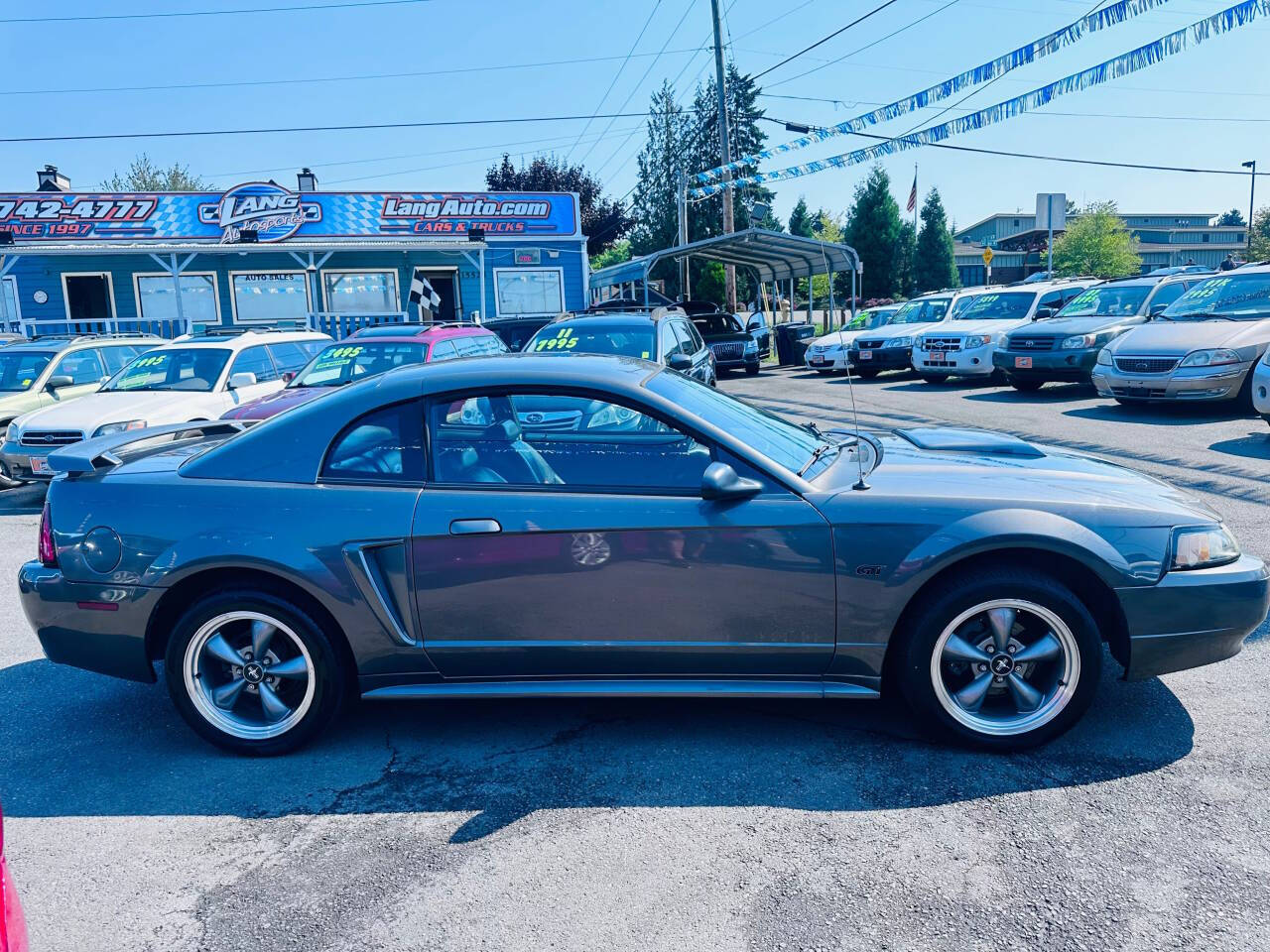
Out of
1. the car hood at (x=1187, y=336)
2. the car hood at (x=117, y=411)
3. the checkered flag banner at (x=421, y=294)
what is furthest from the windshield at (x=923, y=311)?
the car hood at (x=117, y=411)

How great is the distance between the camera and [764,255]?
83.8ft

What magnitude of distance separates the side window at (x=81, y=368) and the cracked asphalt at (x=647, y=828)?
27.1ft

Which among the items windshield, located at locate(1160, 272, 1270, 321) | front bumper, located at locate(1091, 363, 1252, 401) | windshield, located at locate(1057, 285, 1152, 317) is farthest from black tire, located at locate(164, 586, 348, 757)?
windshield, located at locate(1057, 285, 1152, 317)

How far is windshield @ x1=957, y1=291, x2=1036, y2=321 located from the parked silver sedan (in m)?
5.17

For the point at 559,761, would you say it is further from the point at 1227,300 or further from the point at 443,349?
the point at 1227,300

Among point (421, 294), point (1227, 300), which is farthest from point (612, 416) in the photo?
point (421, 294)

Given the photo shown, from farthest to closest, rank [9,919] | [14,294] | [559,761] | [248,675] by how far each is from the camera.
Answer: [14,294] → [248,675] → [559,761] → [9,919]

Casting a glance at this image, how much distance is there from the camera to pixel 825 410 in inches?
578

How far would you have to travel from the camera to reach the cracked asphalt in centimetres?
270

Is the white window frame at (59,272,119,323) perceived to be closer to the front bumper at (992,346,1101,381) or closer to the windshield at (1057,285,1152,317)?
the front bumper at (992,346,1101,381)

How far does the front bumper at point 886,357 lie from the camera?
64.5 ft

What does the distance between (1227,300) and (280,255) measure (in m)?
21.7

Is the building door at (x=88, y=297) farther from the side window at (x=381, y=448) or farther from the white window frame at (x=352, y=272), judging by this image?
the side window at (x=381, y=448)

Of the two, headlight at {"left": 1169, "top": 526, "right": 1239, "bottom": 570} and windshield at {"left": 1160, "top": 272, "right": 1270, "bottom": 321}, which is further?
windshield at {"left": 1160, "top": 272, "right": 1270, "bottom": 321}
